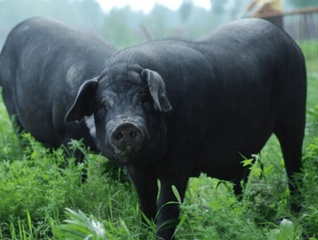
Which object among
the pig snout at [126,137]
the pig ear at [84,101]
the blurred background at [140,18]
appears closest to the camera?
the pig snout at [126,137]

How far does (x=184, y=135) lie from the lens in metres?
4.29

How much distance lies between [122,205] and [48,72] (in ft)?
5.09

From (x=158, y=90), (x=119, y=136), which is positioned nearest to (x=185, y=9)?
(x=158, y=90)

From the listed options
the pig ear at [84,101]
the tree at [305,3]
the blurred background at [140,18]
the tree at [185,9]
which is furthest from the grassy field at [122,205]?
the tree at [185,9]

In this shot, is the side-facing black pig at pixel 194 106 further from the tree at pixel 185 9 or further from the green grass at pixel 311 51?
the tree at pixel 185 9

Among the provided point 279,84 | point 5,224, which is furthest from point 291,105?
point 5,224

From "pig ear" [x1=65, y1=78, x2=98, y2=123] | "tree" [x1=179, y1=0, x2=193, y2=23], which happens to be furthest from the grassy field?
"tree" [x1=179, y1=0, x2=193, y2=23]

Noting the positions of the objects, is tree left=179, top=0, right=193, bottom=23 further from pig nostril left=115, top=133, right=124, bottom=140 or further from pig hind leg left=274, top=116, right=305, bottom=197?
pig nostril left=115, top=133, right=124, bottom=140

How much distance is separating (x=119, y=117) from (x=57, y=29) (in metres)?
2.75

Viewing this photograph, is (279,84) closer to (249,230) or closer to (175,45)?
(175,45)

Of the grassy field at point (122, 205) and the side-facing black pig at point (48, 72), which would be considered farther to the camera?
the side-facing black pig at point (48, 72)

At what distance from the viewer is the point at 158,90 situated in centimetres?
395

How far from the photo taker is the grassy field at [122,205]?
3.94m

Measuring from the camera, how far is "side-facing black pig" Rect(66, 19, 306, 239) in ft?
13.1
